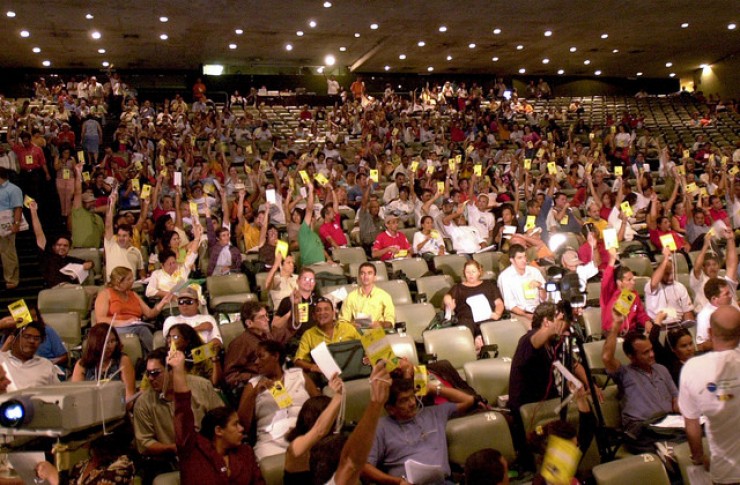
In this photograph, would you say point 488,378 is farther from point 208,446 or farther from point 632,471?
point 208,446

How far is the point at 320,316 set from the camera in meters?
4.34

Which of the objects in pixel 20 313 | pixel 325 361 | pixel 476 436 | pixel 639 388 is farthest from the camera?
pixel 20 313

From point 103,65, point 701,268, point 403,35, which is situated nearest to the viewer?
point 701,268

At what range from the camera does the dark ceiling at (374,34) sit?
534 inches

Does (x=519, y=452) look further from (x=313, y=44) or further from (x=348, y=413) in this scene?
(x=313, y=44)

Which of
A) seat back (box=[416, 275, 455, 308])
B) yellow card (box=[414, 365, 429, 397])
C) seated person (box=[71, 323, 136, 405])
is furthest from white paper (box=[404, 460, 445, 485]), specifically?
seat back (box=[416, 275, 455, 308])

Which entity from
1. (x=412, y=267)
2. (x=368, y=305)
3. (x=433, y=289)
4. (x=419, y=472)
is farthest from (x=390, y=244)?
(x=419, y=472)

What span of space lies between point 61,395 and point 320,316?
250 centimetres

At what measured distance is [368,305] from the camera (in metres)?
5.17

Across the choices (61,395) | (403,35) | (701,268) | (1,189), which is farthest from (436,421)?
(403,35)

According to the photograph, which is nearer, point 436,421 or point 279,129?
point 436,421

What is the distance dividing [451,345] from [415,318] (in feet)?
2.39

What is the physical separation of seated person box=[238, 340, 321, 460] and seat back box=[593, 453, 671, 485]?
1494 mm

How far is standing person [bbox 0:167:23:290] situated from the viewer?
648cm
